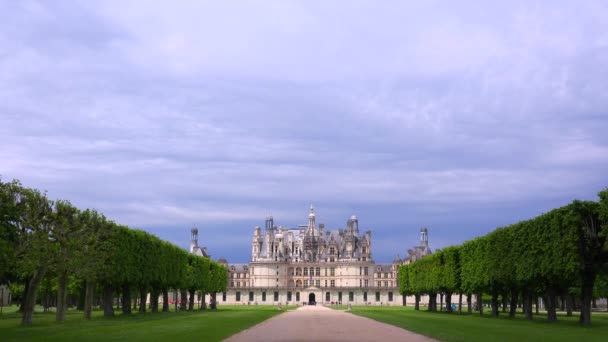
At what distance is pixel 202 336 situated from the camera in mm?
36594

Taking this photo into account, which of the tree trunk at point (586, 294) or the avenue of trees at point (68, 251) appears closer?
the avenue of trees at point (68, 251)

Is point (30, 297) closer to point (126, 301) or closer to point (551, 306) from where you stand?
point (126, 301)

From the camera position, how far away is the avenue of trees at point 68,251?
49.4 metres

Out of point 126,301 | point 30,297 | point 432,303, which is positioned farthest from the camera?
point 432,303

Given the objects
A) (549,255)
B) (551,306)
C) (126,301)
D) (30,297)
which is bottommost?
(126,301)

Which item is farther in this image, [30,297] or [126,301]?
[126,301]

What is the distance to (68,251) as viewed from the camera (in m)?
53.6

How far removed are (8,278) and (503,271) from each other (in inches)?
1815

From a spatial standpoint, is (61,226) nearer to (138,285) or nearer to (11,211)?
(11,211)

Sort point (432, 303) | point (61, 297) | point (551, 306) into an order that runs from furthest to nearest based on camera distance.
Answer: point (432, 303), point (551, 306), point (61, 297)

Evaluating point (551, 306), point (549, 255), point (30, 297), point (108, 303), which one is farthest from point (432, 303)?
point (30, 297)

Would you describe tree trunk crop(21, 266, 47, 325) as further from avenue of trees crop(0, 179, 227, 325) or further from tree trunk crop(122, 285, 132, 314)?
tree trunk crop(122, 285, 132, 314)

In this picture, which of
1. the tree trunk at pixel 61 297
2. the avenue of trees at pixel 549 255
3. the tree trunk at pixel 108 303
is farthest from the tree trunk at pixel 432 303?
the tree trunk at pixel 61 297

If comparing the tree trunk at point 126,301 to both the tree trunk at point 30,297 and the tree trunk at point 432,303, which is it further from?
the tree trunk at point 432,303
